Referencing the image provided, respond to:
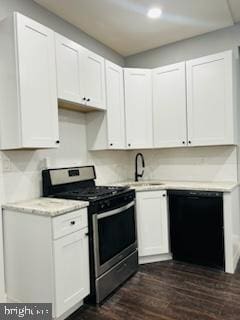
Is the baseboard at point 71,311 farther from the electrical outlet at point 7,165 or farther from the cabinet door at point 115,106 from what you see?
the cabinet door at point 115,106

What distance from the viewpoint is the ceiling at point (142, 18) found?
240 cm

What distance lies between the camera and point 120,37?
310cm

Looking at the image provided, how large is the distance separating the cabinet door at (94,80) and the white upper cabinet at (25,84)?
495 millimetres

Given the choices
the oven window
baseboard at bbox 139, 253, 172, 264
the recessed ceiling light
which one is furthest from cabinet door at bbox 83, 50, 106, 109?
baseboard at bbox 139, 253, 172, 264

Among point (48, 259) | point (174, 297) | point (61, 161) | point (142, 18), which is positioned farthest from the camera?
point (142, 18)

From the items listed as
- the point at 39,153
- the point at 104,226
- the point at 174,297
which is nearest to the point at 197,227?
the point at 174,297

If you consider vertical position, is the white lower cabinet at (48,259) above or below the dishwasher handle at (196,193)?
below

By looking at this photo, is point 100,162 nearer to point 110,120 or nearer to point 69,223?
point 110,120

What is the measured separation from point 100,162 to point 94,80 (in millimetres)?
1041

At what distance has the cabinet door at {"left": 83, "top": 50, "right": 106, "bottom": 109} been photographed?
8.21 feet

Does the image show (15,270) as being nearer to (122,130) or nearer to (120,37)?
(122,130)

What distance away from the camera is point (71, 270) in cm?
185

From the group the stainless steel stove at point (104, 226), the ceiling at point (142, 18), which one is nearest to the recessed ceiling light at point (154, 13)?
the ceiling at point (142, 18)

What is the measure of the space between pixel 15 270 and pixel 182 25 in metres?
3.07
